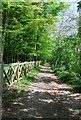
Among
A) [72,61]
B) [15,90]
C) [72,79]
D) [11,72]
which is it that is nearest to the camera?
[15,90]

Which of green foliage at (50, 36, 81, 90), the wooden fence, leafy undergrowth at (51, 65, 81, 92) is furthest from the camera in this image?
leafy undergrowth at (51, 65, 81, 92)

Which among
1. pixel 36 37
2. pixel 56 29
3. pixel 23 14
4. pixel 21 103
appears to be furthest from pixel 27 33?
pixel 21 103

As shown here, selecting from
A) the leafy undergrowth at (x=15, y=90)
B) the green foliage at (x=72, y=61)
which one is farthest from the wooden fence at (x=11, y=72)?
the green foliage at (x=72, y=61)

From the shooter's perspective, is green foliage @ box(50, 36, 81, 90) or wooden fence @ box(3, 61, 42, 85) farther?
green foliage @ box(50, 36, 81, 90)

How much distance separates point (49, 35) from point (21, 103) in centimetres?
1167

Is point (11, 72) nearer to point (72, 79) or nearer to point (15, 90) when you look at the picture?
point (15, 90)

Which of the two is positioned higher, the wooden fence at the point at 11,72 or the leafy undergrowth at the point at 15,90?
the wooden fence at the point at 11,72

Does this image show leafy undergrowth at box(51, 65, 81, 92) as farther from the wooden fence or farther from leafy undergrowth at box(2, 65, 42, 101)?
the wooden fence

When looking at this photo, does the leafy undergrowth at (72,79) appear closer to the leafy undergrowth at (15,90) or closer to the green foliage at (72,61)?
the green foliage at (72,61)

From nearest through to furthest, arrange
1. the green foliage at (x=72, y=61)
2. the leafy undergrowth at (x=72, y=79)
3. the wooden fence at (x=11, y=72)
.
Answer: the wooden fence at (x=11, y=72) < the green foliage at (x=72, y=61) < the leafy undergrowth at (x=72, y=79)

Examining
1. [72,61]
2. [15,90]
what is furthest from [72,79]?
[15,90]

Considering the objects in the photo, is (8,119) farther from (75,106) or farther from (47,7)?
(47,7)

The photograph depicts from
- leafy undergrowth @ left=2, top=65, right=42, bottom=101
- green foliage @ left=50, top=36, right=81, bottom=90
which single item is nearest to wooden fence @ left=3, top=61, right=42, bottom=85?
leafy undergrowth @ left=2, top=65, right=42, bottom=101

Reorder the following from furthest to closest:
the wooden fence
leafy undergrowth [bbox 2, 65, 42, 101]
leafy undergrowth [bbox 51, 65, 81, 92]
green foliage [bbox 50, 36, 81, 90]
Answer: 1. leafy undergrowth [bbox 51, 65, 81, 92]
2. green foliage [bbox 50, 36, 81, 90]
3. the wooden fence
4. leafy undergrowth [bbox 2, 65, 42, 101]
